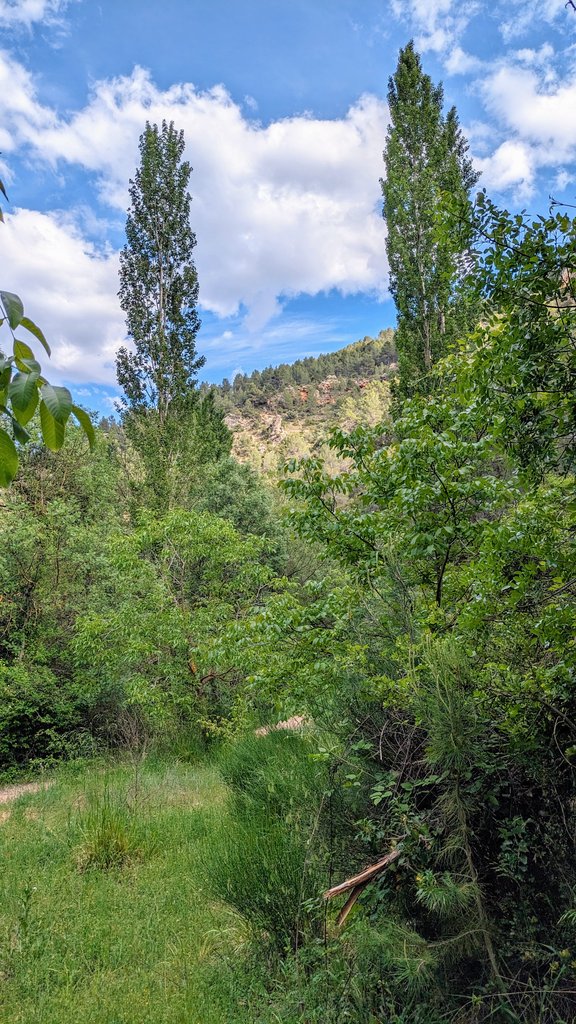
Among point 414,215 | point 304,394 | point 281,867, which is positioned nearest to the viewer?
point 281,867

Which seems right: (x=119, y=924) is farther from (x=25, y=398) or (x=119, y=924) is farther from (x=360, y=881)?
(x=25, y=398)

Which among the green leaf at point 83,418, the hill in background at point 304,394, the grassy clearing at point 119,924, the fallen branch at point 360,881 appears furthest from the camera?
the hill in background at point 304,394

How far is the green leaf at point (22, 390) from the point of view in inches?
30.0

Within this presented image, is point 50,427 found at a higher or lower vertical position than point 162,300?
lower

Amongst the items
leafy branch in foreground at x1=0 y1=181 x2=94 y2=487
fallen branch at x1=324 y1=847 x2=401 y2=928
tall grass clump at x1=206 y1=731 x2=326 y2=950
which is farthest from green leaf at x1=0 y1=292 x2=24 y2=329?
tall grass clump at x1=206 y1=731 x2=326 y2=950

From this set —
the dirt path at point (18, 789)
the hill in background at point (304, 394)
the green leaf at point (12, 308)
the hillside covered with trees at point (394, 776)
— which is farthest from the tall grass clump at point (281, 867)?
the hill in background at point (304, 394)

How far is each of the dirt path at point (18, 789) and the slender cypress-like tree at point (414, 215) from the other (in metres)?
10.9

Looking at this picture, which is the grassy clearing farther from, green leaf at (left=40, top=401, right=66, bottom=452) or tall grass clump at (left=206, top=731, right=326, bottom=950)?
green leaf at (left=40, top=401, right=66, bottom=452)

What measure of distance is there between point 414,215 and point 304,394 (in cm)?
7114

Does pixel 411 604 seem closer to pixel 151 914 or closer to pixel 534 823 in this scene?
pixel 534 823

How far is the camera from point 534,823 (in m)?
2.22

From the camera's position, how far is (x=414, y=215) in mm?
13391

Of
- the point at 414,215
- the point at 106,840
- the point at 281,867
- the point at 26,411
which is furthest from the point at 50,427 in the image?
the point at 414,215

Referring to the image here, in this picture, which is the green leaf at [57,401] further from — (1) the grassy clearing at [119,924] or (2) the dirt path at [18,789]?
(2) the dirt path at [18,789]
